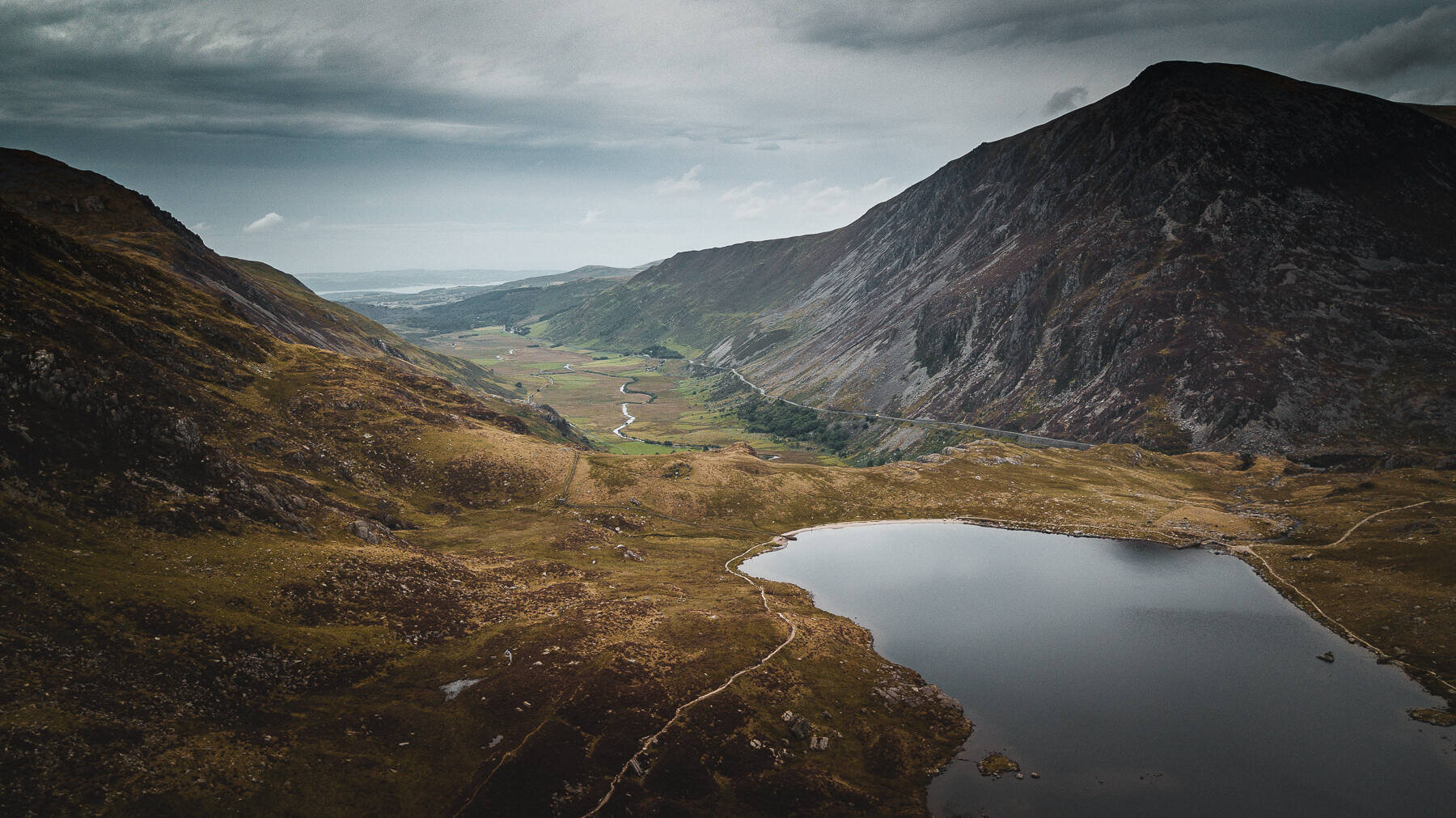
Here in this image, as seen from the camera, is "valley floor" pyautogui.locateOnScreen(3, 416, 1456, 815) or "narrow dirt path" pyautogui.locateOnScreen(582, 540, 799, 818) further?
"narrow dirt path" pyautogui.locateOnScreen(582, 540, 799, 818)

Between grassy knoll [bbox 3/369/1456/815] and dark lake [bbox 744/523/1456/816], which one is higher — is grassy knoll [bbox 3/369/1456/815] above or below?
above

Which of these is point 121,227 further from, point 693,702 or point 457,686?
point 693,702

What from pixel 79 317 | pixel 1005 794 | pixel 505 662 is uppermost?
pixel 79 317


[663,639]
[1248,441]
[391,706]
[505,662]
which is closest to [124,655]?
[391,706]

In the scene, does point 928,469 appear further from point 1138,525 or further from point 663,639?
point 663,639

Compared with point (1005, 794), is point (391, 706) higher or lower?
higher

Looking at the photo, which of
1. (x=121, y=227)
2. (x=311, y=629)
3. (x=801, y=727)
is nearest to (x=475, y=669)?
(x=311, y=629)

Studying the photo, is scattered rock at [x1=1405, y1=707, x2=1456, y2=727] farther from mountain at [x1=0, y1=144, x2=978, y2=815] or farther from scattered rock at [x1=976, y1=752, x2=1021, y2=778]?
mountain at [x1=0, y1=144, x2=978, y2=815]

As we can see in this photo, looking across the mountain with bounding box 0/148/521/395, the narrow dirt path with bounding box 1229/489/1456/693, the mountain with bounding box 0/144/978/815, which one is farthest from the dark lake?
the mountain with bounding box 0/148/521/395

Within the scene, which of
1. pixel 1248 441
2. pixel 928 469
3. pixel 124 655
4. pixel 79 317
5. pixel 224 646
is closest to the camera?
pixel 124 655
